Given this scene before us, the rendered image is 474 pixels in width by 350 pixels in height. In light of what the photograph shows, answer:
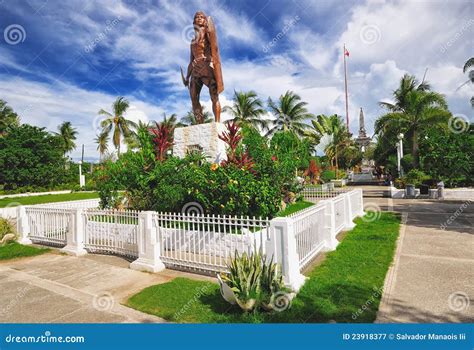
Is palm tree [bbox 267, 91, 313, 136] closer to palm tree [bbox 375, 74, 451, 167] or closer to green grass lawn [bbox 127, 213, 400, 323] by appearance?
palm tree [bbox 375, 74, 451, 167]

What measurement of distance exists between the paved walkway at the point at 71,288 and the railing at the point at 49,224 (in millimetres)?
1119

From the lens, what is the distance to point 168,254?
254 inches

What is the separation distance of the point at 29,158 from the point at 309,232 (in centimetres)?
3263

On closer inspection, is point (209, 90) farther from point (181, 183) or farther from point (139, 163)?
point (181, 183)

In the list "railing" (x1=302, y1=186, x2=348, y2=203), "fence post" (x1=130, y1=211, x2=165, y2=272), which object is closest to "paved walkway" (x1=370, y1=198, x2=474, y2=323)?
"fence post" (x1=130, y1=211, x2=165, y2=272)

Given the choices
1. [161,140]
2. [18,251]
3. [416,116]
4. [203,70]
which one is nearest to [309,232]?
[161,140]

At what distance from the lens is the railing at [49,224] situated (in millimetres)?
8336

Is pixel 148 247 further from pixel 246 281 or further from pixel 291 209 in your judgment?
pixel 291 209

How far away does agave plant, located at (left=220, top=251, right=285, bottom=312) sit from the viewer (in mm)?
4016

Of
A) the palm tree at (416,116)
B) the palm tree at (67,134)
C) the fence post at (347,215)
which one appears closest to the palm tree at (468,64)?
the palm tree at (416,116)

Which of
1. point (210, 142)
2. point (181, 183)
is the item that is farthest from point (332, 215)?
point (210, 142)

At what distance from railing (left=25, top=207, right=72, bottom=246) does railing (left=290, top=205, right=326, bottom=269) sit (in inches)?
245

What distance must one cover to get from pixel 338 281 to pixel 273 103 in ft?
87.7

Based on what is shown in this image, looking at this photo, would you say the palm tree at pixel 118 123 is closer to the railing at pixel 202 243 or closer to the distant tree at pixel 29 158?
the distant tree at pixel 29 158
